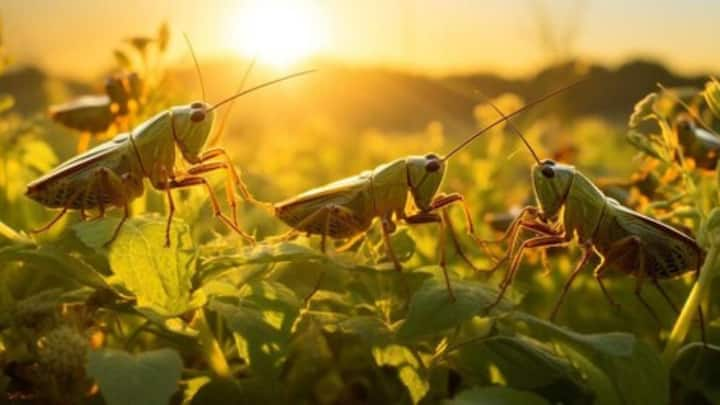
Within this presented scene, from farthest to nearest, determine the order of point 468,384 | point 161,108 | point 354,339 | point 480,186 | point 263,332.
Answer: point 480,186
point 161,108
point 354,339
point 468,384
point 263,332

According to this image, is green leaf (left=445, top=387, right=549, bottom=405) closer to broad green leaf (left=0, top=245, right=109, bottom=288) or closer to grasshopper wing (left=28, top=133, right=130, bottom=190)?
broad green leaf (left=0, top=245, right=109, bottom=288)

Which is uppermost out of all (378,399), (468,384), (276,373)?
(276,373)

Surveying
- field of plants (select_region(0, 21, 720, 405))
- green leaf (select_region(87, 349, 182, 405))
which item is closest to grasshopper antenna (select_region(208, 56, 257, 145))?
field of plants (select_region(0, 21, 720, 405))

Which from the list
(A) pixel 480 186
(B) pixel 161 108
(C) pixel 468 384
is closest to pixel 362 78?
(A) pixel 480 186

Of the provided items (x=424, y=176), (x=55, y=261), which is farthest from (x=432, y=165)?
(x=55, y=261)

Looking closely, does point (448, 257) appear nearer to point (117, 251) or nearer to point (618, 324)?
point (618, 324)

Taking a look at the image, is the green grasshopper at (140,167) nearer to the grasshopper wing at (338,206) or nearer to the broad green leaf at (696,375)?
the grasshopper wing at (338,206)

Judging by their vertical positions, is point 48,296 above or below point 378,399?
above

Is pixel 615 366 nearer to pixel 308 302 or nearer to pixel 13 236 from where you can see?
pixel 308 302
